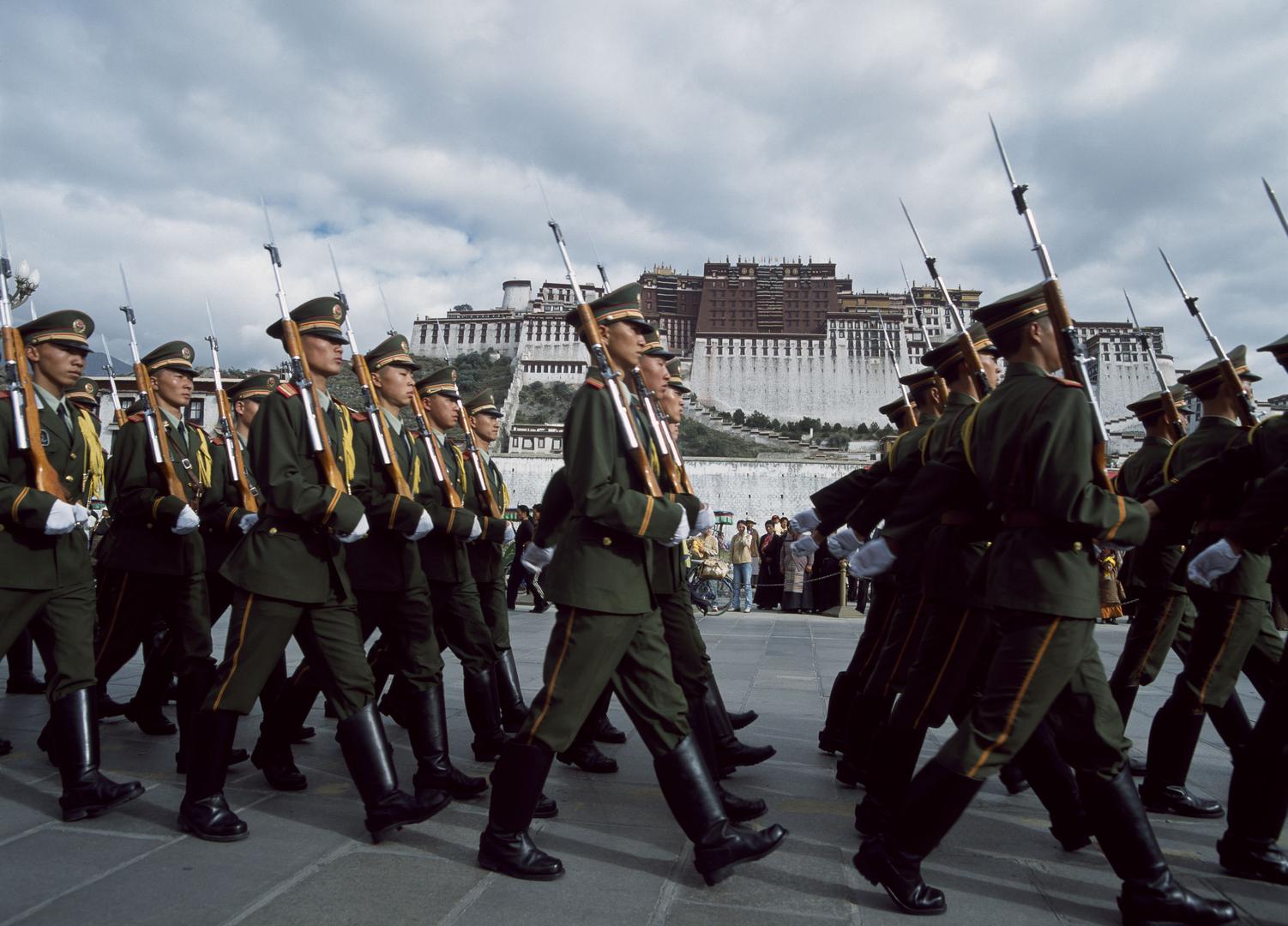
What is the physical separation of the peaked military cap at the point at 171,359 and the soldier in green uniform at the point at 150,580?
1.14ft

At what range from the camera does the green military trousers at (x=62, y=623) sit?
367cm

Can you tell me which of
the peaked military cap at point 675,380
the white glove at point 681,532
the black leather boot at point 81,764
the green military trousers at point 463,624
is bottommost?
the black leather boot at point 81,764

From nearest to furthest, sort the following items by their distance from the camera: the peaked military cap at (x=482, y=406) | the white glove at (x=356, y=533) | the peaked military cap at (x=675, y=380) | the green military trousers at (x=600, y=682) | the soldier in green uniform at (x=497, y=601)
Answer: the green military trousers at (x=600, y=682) → the white glove at (x=356, y=533) → the soldier in green uniform at (x=497, y=601) → the peaked military cap at (x=675, y=380) → the peaked military cap at (x=482, y=406)

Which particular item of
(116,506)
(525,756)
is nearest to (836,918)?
(525,756)

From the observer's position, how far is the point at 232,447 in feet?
18.2

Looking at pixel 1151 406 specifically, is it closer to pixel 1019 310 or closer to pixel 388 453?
pixel 1019 310

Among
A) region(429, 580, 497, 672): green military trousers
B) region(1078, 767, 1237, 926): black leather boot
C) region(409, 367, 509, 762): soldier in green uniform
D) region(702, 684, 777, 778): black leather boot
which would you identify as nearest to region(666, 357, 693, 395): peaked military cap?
region(409, 367, 509, 762): soldier in green uniform

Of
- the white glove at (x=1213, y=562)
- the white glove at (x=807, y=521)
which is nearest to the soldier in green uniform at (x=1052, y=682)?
the white glove at (x=1213, y=562)

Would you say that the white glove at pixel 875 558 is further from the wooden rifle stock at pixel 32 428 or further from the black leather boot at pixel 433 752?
the wooden rifle stock at pixel 32 428

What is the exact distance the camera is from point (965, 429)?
3.29 m

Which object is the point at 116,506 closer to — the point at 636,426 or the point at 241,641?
the point at 241,641

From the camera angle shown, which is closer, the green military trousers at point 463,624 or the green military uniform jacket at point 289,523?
the green military uniform jacket at point 289,523

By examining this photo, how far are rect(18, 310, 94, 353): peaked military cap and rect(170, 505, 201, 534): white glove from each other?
87cm

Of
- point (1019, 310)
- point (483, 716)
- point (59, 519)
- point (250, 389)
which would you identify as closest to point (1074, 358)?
point (1019, 310)
